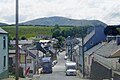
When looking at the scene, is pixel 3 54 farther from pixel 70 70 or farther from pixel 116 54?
pixel 70 70

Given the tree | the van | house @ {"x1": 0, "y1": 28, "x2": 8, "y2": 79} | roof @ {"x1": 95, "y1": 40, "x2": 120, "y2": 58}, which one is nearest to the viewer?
house @ {"x1": 0, "y1": 28, "x2": 8, "y2": 79}

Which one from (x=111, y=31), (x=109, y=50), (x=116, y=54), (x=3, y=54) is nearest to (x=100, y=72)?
(x=116, y=54)

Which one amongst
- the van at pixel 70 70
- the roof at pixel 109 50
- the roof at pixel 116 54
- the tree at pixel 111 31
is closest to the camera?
the roof at pixel 116 54

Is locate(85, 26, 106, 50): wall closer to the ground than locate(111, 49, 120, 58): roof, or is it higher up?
higher up

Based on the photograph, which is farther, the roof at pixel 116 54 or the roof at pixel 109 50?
the roof at pixel 109 50

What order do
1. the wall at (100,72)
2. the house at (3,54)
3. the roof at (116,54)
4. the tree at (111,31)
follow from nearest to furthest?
the wall at (100,72) < the house at (3,54) < the roof at (116,54) < the tree at (111,31)

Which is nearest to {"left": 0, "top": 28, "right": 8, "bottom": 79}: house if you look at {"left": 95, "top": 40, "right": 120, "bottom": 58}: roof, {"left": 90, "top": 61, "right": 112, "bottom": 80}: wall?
{"left": 90, "top": 61, "right": 112, "bottom": 80}: wall

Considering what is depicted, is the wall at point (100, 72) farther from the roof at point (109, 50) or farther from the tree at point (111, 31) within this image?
the tree at point (111, 31)

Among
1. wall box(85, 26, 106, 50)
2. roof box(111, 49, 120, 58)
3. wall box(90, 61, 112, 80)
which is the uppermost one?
wall box(85, 26, 106, 50)

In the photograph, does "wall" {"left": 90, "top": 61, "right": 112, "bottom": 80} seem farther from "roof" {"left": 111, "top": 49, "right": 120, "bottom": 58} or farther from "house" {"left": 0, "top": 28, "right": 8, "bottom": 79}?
"house" {"left": 0, "top": 28, "right": 8, "bottom": 79}

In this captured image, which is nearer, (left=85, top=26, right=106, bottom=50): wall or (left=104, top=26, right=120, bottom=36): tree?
(left=85, top=26, right=106, bottom=50): wall

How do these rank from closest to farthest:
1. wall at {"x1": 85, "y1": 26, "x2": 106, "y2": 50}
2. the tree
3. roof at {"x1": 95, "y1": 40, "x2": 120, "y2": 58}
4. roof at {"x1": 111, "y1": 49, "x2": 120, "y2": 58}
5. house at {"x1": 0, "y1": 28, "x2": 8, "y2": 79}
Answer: house at {"x1": 0, "y1": 28, "x2": 8, "y2": 79} → roof at {"x1": 111, "y1": 49, "x2": 120, "y2": 58} → roof at {"x1": 95, "y1": 40, "x2": 120, "y2": 58} → wall at {"x1": 85, "y1": 26, "x2": 106, "y2": 50} → the tree

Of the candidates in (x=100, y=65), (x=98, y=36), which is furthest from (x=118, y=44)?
(x=98, y=36)

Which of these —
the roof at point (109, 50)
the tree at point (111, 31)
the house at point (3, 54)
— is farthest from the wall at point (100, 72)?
the tree at point (111, 31)
